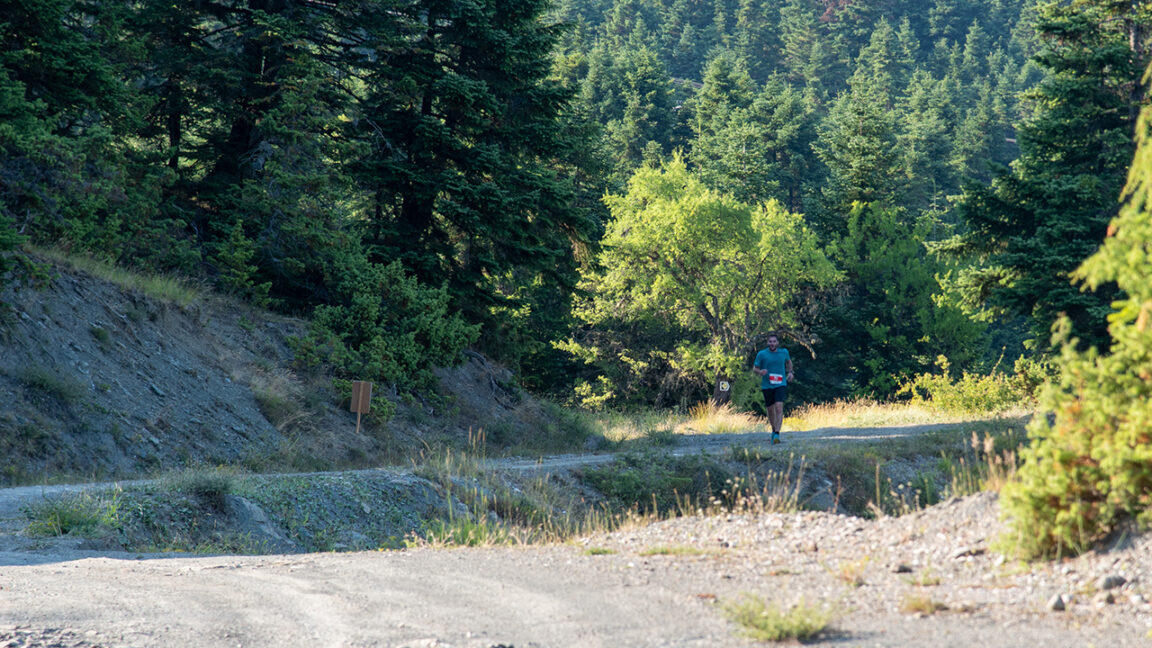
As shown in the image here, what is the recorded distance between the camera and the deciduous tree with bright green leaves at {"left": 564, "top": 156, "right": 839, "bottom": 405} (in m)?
38.8

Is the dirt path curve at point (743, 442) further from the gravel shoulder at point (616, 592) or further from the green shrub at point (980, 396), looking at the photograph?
the gravel shoulder at point (616, 592)

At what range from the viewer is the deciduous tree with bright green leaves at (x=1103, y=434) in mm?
5492

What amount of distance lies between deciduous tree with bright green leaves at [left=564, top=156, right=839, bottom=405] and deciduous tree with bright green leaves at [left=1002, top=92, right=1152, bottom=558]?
32182 millimetres

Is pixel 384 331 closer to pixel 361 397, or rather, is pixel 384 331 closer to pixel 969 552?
pixel 361 397

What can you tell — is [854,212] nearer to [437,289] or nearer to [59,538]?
[437,289]

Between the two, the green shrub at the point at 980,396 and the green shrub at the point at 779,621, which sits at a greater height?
the green shrub at the point at 779,621

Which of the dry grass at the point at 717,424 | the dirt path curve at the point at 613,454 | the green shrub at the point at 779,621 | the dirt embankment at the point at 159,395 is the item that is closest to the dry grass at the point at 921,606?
the green shrub at the point at 779,621

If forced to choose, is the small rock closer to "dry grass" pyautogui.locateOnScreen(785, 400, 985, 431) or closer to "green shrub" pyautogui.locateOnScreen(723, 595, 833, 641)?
"green shrub" pyautogui.locateOnScreen(723, 595, 833, 641)

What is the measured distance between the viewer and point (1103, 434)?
18.6 ft

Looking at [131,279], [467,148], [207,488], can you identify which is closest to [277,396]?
[131,279]

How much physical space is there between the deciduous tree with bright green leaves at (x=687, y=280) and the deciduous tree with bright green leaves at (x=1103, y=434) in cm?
3218

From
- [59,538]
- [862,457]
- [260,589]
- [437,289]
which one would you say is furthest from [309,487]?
[437,289]

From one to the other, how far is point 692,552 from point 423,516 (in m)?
5.48

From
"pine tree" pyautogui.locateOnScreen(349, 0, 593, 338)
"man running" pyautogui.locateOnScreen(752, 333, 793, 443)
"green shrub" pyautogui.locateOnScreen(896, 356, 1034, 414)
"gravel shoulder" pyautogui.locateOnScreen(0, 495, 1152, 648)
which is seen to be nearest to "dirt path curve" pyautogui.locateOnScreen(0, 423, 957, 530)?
"man running" pyautogui.locateOnScreen(752, 333, 793, 443)
